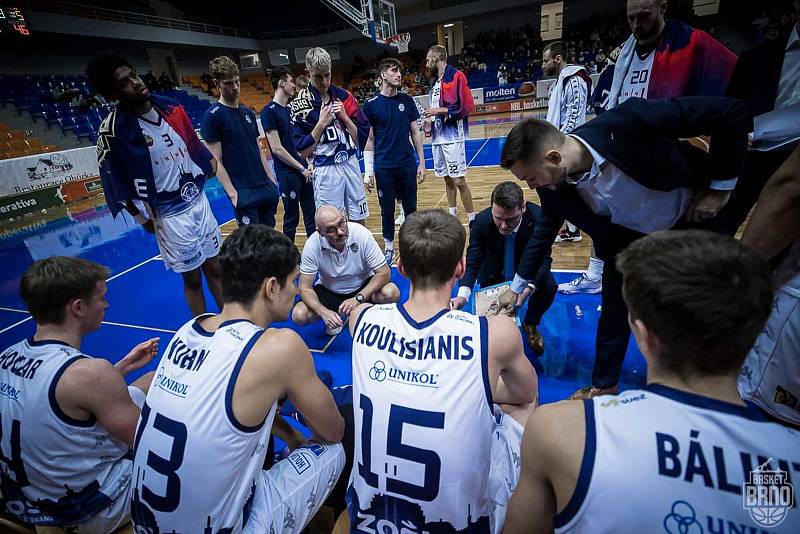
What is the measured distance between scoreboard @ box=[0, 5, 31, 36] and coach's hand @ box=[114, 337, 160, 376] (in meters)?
17.3

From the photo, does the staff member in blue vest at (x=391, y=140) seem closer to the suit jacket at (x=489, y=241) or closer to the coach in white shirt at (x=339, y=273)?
the coach in white shirt at (x=339, y=273)

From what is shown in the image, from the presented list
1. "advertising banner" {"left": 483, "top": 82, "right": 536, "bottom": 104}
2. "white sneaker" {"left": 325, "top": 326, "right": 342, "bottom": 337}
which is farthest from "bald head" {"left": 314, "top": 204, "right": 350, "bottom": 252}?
"advertising banner" {"left": 483, "top": 82, "right": 536, "bottom": 104}

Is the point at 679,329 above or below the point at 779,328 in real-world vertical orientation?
above

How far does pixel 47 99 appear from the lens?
15.1 meters

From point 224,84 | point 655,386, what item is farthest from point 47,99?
point 655,386

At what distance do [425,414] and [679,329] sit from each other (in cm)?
75

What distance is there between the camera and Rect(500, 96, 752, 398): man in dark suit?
6.08 ft

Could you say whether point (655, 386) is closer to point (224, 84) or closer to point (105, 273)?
point (105, 273)

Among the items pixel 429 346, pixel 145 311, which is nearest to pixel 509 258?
pixel 429 346

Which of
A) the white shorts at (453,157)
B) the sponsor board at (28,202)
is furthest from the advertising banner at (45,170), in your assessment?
the white shorts at (453,157)

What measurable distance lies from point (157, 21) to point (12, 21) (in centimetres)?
815

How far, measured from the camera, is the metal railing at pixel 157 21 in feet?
52.0

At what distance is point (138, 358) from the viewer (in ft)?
7.34

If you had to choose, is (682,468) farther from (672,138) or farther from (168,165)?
(168,165)
